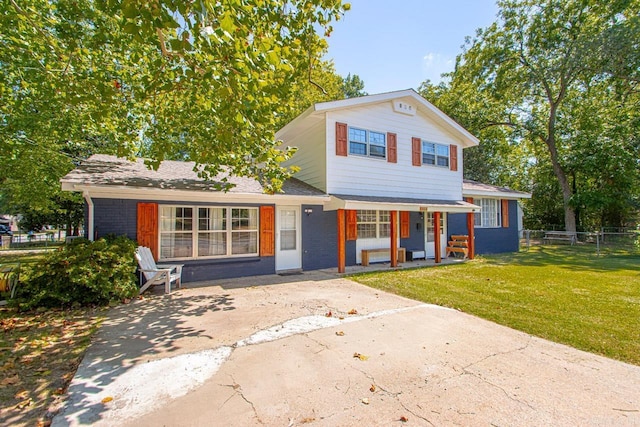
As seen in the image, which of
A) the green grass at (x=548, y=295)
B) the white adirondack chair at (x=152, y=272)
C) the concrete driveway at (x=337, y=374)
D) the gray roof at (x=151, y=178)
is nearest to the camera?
the concrete driveway at (x=337, y=374)

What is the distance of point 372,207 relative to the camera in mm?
9891

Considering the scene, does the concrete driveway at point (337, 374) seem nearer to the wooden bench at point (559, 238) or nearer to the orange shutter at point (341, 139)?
the orange shutter at point (341, 139)

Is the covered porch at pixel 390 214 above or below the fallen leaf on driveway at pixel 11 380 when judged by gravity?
above

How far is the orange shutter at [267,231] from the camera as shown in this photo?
9.44m

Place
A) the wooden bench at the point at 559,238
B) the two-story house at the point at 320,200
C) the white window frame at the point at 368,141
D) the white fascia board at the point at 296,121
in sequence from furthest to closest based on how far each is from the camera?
the wooden bench at the point at 559,238 → the white window frame at the point at 368,141 → the white fascia board at the point at 296,121 → the two-story house at the point at 320,200

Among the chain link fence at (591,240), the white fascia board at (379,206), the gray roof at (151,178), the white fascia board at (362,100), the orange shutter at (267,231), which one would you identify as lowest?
the chain link fence at (591,240)

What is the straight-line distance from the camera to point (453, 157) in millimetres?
13508

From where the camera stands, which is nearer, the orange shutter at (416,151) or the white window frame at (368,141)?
the white window frame at (368,141)

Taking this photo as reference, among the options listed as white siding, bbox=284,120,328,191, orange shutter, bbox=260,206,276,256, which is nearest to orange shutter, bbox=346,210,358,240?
white siding, bbox=284,120,328,191

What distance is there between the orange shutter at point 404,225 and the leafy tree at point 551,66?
1475 centimetres

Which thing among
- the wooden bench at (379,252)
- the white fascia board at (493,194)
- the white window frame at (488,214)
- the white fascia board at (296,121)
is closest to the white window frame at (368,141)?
the white fascia board at (296,121)

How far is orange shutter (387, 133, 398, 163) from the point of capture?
11750 mm

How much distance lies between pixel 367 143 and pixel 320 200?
3.07m

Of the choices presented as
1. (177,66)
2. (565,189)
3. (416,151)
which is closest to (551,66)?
(565,189)
